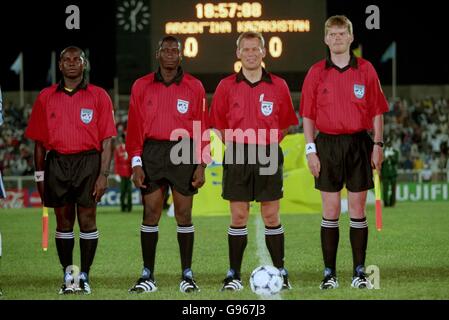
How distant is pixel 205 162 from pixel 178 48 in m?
0.97

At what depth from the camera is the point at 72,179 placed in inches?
303

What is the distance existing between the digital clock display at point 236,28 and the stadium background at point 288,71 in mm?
27

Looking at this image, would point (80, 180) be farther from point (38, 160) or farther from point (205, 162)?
point (205, 162)

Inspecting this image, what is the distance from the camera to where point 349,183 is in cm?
770

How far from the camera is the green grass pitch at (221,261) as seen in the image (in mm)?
7445

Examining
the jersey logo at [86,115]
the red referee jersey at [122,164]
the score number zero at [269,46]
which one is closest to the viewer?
the jersey logo at [86,115]

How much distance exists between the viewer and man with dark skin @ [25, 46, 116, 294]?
770 centimetres

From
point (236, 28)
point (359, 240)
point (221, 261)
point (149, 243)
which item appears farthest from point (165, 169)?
point (236, 28)

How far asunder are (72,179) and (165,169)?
778mm

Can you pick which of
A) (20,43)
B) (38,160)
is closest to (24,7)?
(20,43)

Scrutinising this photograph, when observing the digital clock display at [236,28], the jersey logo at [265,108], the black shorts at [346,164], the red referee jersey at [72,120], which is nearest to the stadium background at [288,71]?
the digital clock display at [236,28]

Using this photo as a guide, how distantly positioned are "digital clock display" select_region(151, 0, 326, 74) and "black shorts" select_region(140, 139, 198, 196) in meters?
9.97

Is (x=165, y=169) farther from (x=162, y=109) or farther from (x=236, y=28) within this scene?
(x=236, y=28)

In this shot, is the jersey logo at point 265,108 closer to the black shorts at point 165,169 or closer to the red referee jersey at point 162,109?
the red referee jersey at point 162,109
